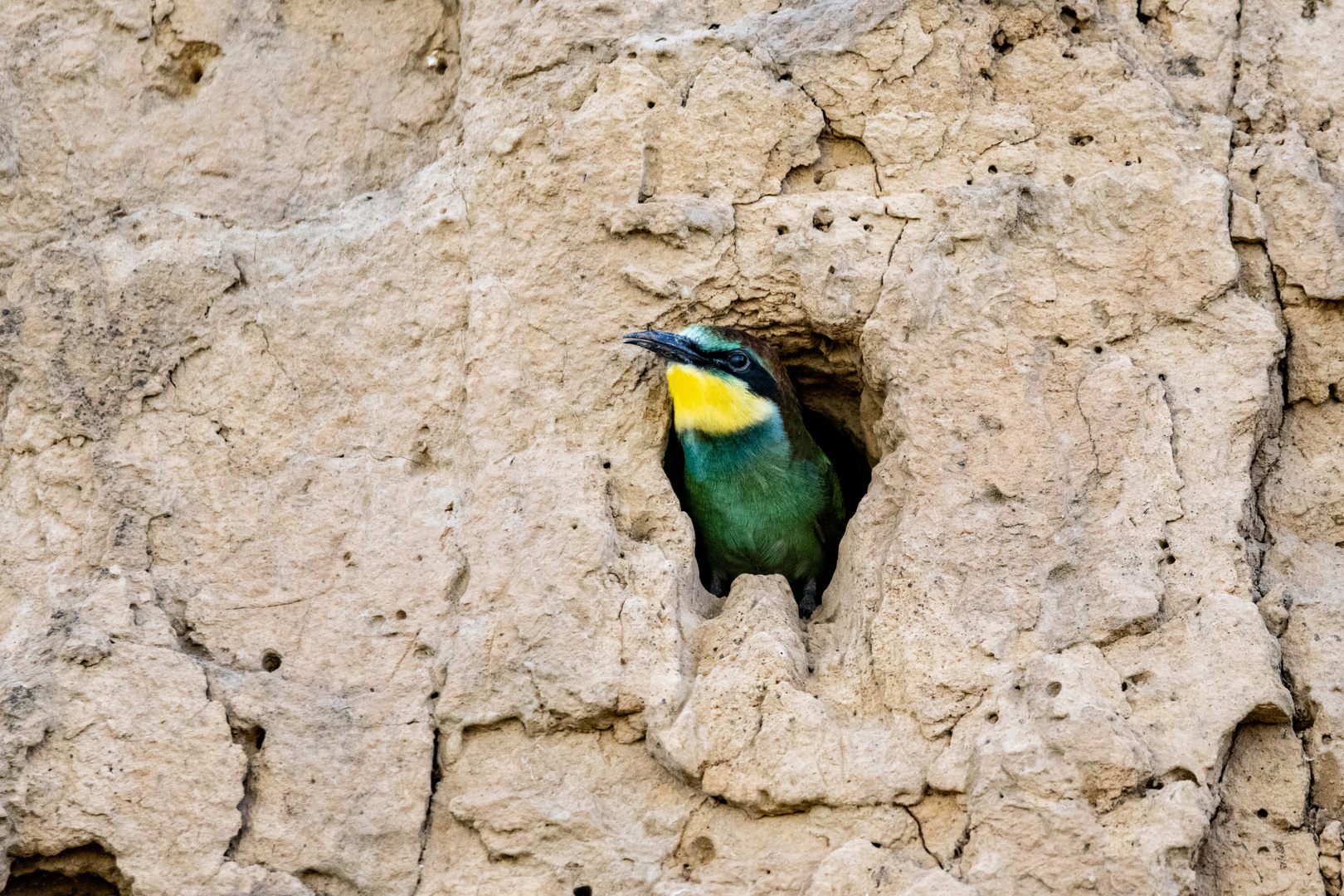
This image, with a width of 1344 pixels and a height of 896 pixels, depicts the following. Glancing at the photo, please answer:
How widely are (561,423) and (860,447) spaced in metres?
1.30

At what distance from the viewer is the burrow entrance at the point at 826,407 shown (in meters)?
3.76

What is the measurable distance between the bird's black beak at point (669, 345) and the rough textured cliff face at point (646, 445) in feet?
0.29

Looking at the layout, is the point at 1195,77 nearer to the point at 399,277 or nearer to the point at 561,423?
the point at 561,423

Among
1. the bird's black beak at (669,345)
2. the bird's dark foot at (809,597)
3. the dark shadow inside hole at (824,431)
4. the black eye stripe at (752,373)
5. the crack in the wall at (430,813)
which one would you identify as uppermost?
the bird's black beak at (669,345)

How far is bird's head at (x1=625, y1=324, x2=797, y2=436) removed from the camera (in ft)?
11.5

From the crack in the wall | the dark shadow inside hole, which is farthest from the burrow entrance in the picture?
the crack in the wall

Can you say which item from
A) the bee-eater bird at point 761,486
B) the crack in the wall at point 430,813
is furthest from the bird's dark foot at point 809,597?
the crack in the wall at point 430,813

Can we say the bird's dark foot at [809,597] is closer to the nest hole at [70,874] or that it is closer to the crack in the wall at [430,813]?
the crack in the wall at [430,813]

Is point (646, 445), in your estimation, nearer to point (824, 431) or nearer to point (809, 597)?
point (809, 597)

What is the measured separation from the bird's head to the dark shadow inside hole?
0.13 meters

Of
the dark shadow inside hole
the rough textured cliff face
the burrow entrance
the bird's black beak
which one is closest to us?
the rough textured cliff face

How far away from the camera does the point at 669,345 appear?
3.46 m

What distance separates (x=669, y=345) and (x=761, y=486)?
773 millimetres

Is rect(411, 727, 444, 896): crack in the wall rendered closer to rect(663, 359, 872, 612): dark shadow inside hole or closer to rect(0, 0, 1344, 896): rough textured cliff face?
rect(0, 0, 1344, 896): rough textured cliff face
